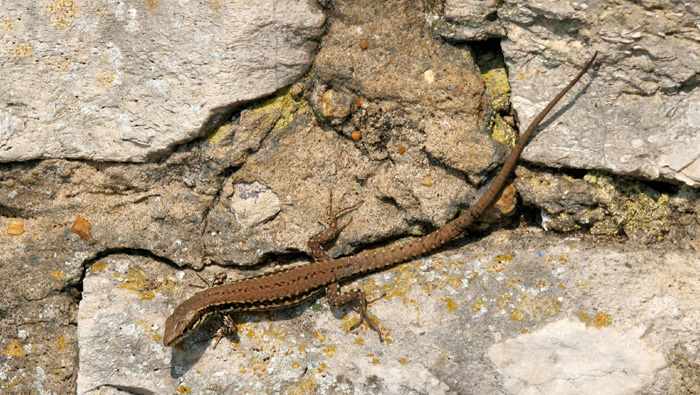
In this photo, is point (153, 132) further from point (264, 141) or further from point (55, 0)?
point (55, 0)

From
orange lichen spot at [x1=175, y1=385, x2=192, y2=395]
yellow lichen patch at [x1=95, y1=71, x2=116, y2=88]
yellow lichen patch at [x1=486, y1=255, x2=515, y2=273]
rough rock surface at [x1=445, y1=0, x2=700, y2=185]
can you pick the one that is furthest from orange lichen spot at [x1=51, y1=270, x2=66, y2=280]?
rough rock surface at [x1=445, y1=0, x2=700, y2=185]

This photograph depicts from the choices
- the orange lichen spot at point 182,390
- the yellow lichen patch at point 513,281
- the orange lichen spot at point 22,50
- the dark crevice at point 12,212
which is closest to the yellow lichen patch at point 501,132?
the yellow lichen patch at point 513,281

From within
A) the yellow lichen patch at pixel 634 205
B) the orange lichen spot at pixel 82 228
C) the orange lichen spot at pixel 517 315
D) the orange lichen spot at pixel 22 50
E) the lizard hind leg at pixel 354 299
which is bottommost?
the orange lichen spot at pixel 82 228

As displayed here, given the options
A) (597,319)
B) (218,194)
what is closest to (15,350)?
(218,194)

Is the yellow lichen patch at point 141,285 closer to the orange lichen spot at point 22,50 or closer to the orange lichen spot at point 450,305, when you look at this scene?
the orange lichen spot at point 22,50

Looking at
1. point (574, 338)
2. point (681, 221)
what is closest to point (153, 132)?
point (574, 338)

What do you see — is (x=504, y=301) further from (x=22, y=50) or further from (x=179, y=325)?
(x=22, y=50)

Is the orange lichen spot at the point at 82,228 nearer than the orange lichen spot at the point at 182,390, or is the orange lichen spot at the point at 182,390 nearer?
the orange lichen spot at the point at 182,390

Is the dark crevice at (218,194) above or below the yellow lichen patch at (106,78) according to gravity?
below

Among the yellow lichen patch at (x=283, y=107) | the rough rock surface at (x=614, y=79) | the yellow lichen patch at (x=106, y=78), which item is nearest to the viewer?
the rough rock surface at (x=614, y=79)
